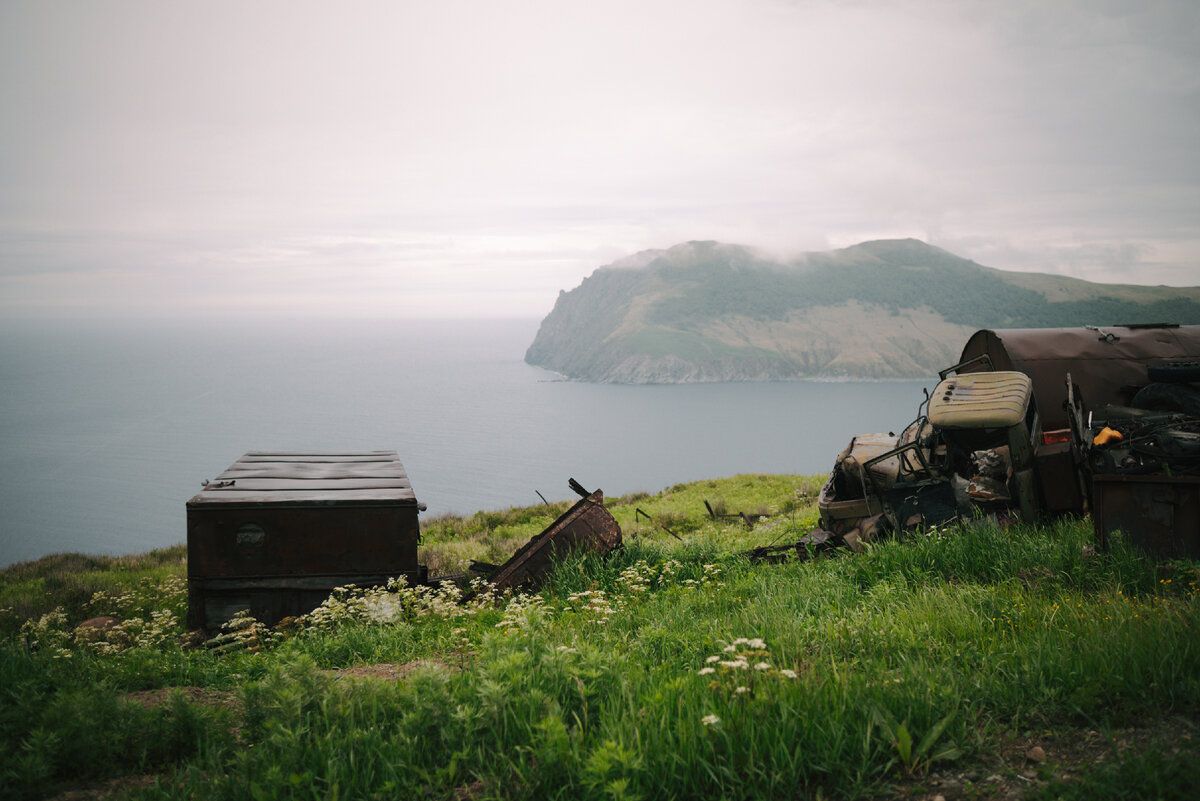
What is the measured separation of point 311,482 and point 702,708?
8462mm

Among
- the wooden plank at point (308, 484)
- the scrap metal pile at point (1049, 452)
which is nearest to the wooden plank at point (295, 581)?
the wooden plank at point (308, 484)

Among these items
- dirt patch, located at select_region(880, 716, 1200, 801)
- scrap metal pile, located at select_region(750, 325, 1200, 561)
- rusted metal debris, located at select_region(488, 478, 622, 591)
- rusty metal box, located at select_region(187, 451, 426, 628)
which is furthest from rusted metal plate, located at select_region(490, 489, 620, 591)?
dirt patch, located at select_region(880, 716, 1200, 801)

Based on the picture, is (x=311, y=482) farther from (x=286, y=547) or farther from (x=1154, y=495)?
(x=1154, y=495)

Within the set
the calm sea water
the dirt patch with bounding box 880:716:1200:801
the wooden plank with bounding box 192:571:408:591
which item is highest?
the dirt patch with bounding box 880:716:1200:801

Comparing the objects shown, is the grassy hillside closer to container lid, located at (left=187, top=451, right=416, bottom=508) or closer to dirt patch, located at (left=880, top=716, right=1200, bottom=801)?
dirt patch, located at (left=880, top=716, right=1200, bottom=801)

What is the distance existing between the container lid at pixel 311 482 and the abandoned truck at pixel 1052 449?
21.4 feet

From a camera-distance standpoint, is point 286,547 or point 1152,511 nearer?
point 1152,511

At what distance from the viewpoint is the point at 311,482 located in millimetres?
10547

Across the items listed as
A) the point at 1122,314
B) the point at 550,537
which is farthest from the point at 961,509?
the point at 1122,314

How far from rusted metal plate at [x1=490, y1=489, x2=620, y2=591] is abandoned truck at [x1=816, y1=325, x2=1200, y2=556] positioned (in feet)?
10.2

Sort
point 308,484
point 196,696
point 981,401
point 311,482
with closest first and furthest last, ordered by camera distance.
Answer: point 196,696 → point 981,401 → point 308,484 → point 311,482

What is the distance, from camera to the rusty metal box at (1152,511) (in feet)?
20.9

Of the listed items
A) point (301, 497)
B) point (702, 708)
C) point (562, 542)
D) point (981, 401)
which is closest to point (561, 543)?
point (562, 542)

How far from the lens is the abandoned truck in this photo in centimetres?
666
